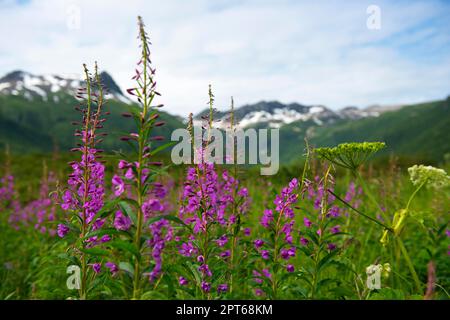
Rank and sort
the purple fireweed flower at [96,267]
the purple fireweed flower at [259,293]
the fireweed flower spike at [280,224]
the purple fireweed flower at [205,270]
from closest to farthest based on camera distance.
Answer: the purple fireweed flower at [96,267]
the purple fireweed flower at [205,270]
the fireweed flower spike at [280,224]
the purple fireweed flower at [259,293]

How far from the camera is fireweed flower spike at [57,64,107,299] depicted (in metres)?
3.62

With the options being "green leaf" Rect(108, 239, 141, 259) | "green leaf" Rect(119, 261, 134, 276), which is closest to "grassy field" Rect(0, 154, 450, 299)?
"green leaf" Rect(119, 261, 134, 276)

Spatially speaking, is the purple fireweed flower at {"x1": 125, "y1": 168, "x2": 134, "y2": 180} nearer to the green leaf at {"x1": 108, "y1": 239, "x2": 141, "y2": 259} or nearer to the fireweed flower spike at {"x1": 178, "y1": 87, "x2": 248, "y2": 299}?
the green leaf at {"x1": 108, "y1": 239, "x2": 141, "y2": 259}

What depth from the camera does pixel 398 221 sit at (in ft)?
11.3

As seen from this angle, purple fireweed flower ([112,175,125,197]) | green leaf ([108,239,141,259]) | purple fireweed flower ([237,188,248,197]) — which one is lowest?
green leaf ([108,239,141,259])

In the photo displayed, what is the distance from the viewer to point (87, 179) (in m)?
3.79

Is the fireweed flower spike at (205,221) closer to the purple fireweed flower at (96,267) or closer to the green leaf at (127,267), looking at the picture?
the purple fireweed flower at (96,267)

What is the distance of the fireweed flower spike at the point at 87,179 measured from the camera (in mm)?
3619

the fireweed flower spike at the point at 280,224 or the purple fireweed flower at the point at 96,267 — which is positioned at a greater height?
the fireweed flower spike at the point at 280,224

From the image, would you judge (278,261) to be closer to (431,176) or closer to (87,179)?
(431,176)

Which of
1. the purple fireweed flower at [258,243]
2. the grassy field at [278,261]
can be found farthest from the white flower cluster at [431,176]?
the purple fireweed flower at [258,243]
